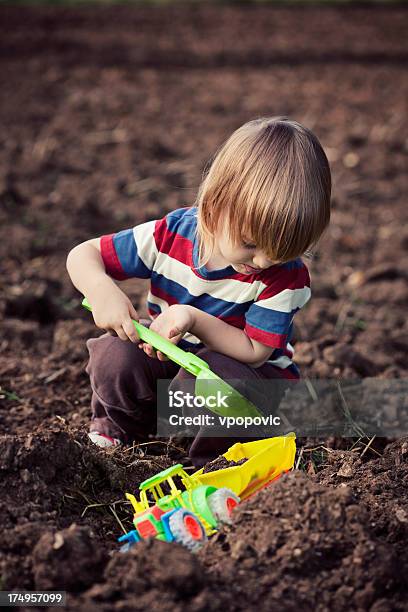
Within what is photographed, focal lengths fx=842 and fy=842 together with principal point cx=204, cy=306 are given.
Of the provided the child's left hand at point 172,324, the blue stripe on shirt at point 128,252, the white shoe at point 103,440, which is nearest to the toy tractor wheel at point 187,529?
the child's left hand at point 172,324

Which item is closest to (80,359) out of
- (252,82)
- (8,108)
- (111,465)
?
(111,465)

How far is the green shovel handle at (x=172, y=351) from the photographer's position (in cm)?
233

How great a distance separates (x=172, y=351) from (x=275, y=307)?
368 mm

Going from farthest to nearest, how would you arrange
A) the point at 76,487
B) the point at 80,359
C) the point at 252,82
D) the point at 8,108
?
the point at 252,82, the point at 8,108, the point at 80,359, the point at 76,487

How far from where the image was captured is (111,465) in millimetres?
2365

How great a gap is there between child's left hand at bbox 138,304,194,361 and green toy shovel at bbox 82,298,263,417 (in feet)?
0.09

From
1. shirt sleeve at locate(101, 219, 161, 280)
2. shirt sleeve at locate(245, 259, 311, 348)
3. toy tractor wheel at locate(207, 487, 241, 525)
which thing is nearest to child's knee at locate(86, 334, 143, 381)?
shirt sleeve at locate(101, 219, 161, 280)

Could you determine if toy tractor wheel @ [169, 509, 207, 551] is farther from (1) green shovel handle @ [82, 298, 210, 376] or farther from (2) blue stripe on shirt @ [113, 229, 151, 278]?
(2) blue stripe on shirt @ [113, 229, 151, 278]

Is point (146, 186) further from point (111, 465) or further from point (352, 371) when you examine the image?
point (111, 465)

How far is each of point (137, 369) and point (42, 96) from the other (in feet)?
17.2

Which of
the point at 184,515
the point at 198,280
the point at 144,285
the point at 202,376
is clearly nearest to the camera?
the point at 184,515

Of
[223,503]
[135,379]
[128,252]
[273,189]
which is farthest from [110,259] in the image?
[223,503]

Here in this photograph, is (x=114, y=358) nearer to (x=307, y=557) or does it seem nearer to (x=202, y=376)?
(x=202, y=376)

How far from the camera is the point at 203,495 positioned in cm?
205
